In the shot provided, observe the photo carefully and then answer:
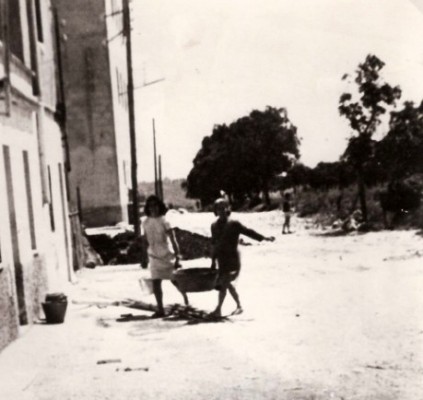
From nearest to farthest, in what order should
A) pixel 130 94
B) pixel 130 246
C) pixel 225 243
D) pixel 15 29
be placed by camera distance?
pixel 225 243, pixel 15 29, pixel 130 94, pixel 130 246

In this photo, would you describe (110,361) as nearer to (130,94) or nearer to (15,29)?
(15,29)

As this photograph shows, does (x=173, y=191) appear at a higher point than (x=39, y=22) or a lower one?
lower

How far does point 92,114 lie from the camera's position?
24.5 meters

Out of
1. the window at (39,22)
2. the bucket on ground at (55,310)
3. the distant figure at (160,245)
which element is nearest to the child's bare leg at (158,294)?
the distant figure at (160,245)

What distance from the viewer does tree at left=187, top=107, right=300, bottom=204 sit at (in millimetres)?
50500

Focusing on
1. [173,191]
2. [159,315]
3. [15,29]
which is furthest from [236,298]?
[173,191]

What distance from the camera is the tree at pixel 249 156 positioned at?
50.5 metres

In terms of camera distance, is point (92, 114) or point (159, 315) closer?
point (159, 315)

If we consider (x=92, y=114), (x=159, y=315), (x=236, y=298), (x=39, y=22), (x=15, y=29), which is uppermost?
(x=39, y=22)

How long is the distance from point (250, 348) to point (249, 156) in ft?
149

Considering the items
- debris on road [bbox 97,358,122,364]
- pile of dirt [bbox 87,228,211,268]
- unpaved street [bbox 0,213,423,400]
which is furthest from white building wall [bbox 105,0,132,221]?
debris on road [bbox 97,358,122,364]

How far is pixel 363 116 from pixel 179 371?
53.9ft

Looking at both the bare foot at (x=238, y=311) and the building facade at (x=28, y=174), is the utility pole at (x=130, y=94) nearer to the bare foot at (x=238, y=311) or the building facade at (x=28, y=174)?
the building facade at (x=28, y=174)

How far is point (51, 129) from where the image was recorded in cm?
1314
